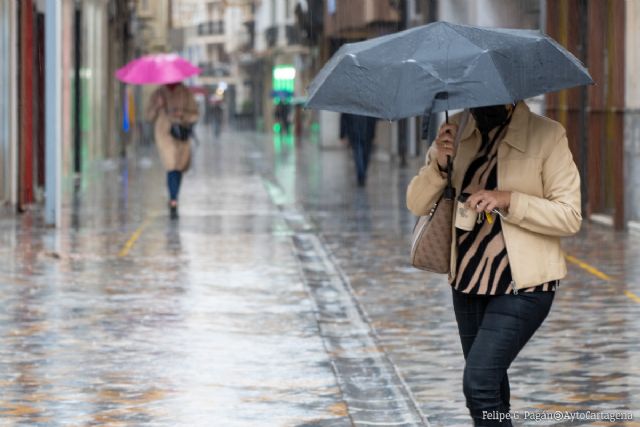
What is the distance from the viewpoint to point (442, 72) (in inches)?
211

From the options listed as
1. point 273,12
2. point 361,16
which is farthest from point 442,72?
point 273,12

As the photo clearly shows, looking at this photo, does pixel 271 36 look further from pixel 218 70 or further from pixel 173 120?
pixel 173 120

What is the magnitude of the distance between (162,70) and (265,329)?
9118 mm

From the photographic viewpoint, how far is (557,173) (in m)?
5.48

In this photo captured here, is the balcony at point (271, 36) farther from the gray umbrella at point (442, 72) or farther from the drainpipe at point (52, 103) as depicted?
the gray umbrella at point (442, 72)

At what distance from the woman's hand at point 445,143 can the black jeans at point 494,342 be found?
0.46 m

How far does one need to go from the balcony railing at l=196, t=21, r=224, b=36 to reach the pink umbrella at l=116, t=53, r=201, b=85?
11855 centimetres

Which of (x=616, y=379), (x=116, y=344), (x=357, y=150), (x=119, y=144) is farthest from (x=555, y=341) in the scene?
(x=119, y=144)

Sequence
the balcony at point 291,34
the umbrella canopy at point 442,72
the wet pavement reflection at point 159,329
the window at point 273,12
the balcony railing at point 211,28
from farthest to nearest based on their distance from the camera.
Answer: the balcony railing at point 211,28
the window at point 273,12
the balcony at point 291,34
the wet pavement reflection at point 159,329
the umbrella canopy at point 442,72

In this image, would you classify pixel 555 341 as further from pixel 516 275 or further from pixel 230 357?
pixel 516 275

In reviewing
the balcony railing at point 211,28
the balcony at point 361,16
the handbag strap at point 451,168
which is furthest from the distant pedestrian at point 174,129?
the balcony railing at point 211,28

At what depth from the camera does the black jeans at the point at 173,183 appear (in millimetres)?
18594

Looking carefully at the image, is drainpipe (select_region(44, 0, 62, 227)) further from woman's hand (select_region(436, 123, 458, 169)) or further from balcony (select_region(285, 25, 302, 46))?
balcony (select_region(285, 25, 302, 46))

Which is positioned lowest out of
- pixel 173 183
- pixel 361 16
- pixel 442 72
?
pixel 173 183
